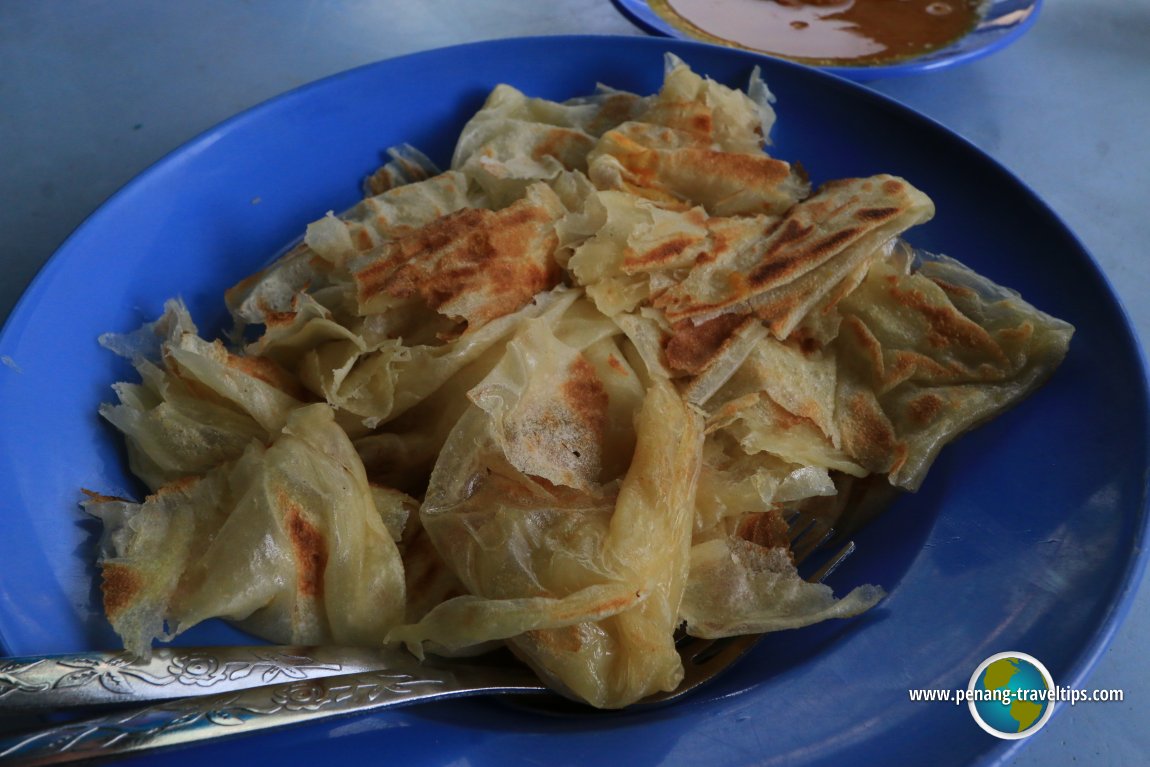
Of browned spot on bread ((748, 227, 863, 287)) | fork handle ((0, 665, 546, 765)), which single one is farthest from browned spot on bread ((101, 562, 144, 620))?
browned spot on bread ((748, 227, 863, 287))

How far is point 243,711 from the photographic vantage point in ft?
3.10

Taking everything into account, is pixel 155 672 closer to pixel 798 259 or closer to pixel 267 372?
pixel 267 372

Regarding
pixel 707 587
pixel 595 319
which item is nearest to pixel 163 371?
pixel 595 319

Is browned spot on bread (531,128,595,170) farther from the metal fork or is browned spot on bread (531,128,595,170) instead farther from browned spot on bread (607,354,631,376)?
the metal fork

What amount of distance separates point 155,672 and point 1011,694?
3.36 feet

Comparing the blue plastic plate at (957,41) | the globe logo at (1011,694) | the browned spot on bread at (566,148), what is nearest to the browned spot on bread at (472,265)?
the browned spot on bread at (566,148)

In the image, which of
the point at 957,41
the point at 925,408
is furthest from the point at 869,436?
the point at 957,41

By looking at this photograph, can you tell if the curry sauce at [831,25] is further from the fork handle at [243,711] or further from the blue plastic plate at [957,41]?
the fork handle at [243,711]

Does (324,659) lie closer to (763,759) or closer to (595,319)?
(763,759)

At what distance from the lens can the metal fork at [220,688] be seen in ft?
2.93

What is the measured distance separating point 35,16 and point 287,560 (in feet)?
8.82

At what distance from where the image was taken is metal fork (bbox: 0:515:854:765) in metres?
0.89

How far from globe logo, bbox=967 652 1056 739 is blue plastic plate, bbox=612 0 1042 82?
1608 millimetres

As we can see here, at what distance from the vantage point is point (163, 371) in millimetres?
1385
